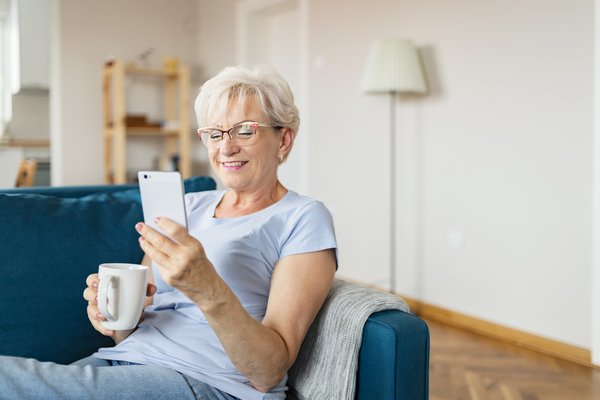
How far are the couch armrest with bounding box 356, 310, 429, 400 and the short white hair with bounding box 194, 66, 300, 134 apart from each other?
0.53 metres

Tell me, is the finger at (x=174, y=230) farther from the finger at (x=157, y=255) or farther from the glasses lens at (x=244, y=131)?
the glasses lens at (x=244, y=131)

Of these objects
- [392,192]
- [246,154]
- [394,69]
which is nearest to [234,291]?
[246,154]

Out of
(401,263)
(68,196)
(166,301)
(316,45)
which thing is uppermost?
(316,45)

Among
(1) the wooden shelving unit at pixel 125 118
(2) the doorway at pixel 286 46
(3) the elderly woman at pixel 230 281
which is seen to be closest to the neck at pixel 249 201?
(3) the elderly woman at pixel 230 281

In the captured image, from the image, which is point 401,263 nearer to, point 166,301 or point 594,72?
point 594,72

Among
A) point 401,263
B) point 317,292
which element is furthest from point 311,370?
point 401,263

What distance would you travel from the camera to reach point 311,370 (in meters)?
1.45

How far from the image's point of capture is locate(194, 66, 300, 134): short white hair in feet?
5.14

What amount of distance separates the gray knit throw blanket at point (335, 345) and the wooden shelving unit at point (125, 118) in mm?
4657

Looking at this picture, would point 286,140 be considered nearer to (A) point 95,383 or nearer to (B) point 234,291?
(B) point 234,291

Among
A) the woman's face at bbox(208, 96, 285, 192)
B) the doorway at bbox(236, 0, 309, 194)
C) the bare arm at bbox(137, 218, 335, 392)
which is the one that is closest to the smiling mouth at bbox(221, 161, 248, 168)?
the woman's face at bbox(208, 96, 285, 192)

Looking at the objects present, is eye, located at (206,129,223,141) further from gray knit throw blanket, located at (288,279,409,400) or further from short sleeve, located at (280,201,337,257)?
gray knit throw blanket, located at (288,279,409,400)

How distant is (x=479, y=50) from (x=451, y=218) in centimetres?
91

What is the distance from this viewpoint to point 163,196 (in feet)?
4.04
